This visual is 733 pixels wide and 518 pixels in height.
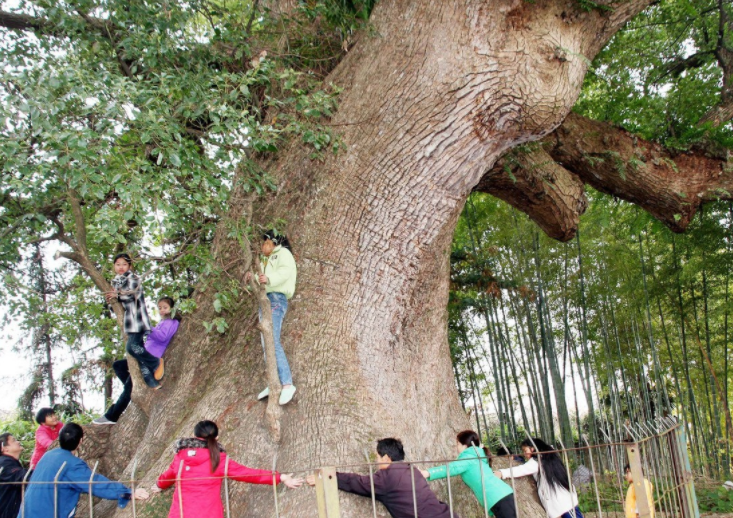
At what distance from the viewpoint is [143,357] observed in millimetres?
4723

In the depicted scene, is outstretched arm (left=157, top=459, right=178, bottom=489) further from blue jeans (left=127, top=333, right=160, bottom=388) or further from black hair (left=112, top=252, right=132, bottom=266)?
black hair (left=112, top=252, right=132, bottom=266)

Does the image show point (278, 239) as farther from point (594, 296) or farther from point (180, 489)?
point (594, 296)

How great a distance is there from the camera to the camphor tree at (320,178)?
407cm

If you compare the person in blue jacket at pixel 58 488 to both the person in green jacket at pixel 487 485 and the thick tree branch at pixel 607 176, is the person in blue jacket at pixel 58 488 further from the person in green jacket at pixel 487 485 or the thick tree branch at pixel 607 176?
the thick tree branch at pixel 607 176

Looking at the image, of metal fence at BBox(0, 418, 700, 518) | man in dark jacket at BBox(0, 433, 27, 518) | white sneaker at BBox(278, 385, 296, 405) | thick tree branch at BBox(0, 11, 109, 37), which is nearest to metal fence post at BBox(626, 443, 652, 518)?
metal fence at BBox(0, 418, 700, 518)

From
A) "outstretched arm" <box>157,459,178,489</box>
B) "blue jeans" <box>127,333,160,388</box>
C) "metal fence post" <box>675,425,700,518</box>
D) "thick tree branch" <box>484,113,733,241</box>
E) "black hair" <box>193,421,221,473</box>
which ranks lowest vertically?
"metal fence post" <box>675,425,700,518</box>

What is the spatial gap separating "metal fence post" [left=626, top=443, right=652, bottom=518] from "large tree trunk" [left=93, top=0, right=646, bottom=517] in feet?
4.86

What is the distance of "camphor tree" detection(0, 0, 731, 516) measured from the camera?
407 cm

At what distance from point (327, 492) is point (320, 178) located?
265 cm

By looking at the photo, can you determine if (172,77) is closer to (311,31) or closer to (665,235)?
(311,31)

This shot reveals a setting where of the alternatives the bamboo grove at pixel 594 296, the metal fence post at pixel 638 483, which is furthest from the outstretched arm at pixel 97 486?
the bamboo grove at pixel 594 296

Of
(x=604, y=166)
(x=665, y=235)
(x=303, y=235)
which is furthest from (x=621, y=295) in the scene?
(x=303, y=235)

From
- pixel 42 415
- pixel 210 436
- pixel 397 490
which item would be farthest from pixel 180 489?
pixel 42 415

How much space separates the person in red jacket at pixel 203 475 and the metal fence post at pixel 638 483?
1.83 metres
